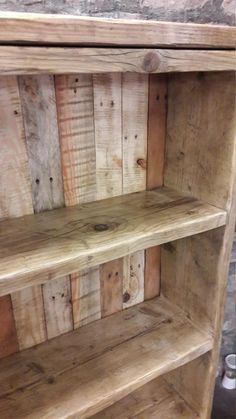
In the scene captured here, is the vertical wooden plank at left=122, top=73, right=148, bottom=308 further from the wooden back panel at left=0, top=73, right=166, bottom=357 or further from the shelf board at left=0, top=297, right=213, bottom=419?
the shelf board at left=0, top=297, right=213, bottom=419

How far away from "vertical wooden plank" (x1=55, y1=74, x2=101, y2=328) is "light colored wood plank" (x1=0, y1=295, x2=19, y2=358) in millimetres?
199

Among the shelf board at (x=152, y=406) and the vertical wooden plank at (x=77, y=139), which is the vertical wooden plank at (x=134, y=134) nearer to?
the vertical wooden plank at (x=77, y=139)

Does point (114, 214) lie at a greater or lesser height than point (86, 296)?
greater

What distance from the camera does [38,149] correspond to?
0.89 meters

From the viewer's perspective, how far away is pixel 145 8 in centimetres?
100

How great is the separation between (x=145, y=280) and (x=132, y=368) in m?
0.33

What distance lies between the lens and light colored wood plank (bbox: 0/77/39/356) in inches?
32.2

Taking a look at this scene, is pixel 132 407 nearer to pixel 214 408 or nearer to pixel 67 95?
pixel 214 408

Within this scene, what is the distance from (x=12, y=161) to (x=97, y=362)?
635 millimetres

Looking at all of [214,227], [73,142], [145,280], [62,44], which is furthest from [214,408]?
[62,44]

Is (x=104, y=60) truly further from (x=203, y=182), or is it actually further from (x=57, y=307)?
(x=57, y=307)

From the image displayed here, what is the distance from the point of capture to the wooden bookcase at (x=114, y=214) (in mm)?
715

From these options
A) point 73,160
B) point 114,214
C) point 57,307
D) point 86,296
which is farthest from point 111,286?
point 73,160

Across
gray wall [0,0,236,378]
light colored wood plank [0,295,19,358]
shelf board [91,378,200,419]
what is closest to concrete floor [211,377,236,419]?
shelf board [91,378,200,419]
